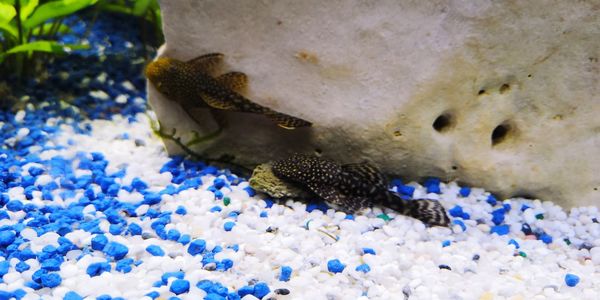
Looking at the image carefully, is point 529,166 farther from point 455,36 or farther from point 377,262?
point 377,262

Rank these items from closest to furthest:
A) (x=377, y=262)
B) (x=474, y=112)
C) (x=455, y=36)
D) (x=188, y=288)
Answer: (x=188, y=288)
(x=377, y=262)
(x=455, y=36)
(x=474, y=112)

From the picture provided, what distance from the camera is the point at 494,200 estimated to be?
392 cm

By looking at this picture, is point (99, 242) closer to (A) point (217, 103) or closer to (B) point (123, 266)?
(B) point (123, 266)

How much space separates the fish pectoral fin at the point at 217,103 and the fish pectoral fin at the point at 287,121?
27 cm

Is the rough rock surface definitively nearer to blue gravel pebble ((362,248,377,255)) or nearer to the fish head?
the fish head

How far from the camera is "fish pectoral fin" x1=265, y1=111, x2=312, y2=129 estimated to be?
3.84m

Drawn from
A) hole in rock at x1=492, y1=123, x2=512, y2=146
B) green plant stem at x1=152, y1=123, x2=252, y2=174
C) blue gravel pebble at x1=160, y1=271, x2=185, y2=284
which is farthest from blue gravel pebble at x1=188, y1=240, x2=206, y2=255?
hole in rock at x1=492, y1=123, x2=512, y2=146

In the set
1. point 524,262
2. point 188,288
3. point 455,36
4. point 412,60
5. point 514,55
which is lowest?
point 188,288

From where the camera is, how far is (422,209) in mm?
3574

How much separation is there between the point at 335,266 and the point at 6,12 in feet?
11.5

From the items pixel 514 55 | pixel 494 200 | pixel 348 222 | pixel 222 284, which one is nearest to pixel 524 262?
pixel 494 200

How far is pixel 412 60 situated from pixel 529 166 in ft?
3.81

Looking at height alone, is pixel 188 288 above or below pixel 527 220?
below

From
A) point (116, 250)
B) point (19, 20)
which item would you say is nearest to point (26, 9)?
point (19, 20)
